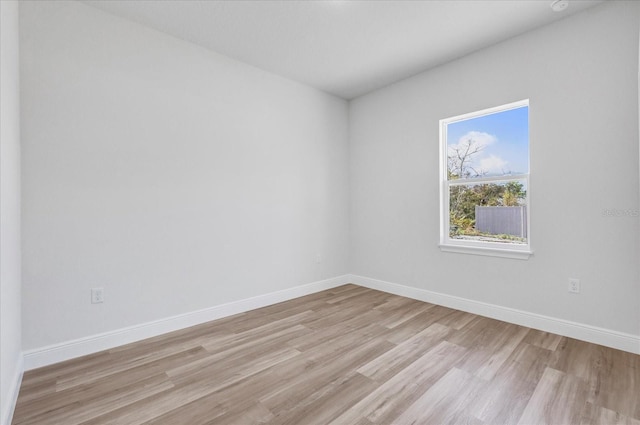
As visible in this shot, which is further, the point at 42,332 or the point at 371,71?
the point at 371,71

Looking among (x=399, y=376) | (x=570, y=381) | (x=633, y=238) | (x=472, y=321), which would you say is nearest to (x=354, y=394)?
(x=399, y=376)

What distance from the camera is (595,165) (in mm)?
2451

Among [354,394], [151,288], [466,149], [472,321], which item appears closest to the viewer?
[354,394]

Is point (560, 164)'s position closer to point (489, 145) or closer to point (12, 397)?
point (489, 145)

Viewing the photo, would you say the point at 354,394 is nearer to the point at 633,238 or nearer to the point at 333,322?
the point at 333,322

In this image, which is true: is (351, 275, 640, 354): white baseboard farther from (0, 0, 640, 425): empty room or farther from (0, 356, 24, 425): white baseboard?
(0, 356, 24, 425): white baseboard

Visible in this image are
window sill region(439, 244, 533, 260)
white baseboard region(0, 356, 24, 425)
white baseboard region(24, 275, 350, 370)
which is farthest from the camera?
window sill region(439, 244, 533, 260)

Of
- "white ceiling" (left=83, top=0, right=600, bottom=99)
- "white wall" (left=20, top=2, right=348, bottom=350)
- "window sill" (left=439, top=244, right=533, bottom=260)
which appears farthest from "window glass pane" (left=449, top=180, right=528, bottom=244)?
"white wall" (left=20, top=2, right=348, bottom=350)

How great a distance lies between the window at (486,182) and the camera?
2.93m

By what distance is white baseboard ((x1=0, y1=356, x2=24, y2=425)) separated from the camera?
1515 mm

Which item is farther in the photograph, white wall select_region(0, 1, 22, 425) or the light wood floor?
the light wood floor

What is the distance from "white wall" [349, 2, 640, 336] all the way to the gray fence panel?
0.14 metres

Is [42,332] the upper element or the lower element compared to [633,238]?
lower

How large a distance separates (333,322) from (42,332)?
2297mm
